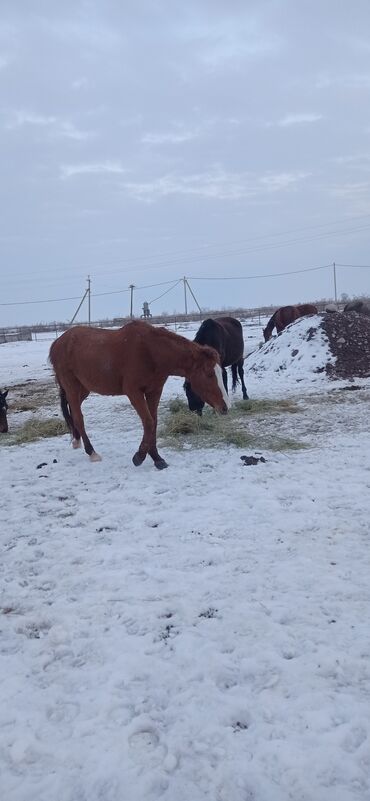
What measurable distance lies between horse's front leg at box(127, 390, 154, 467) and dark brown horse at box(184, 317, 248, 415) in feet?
6.90

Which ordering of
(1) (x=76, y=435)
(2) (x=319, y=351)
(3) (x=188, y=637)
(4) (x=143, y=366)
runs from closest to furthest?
(3) (x=188, y=637), (4) (x=143, y=366), (1) (x=76, y=435), (2) (x=319, y=351)

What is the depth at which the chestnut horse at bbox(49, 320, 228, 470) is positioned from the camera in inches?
244

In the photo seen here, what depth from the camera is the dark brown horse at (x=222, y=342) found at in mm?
8641

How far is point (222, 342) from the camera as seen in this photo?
9.77 metres

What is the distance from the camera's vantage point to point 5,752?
6.89ft

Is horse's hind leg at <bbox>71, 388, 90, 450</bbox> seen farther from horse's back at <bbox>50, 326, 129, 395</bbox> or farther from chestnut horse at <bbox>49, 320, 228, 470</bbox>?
chestnut horse at <bbox>49, 320, 228, 470</bbox>

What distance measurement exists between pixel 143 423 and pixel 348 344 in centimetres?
848

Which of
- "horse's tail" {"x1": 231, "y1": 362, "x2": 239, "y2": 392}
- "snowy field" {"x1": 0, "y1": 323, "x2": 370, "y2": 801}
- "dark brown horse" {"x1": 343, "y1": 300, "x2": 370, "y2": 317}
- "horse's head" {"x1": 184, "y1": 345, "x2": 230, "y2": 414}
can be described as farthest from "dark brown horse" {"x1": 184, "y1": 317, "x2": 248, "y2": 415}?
"dark brown horse" {"x1": 343, "y1": 300, "x2": 370, "y2": 317}

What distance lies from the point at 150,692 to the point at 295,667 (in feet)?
2.34

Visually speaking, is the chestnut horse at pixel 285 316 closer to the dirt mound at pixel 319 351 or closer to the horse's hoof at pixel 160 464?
the dirt mound at pixel 319 351

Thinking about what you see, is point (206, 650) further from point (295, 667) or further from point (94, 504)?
point (94, 504)

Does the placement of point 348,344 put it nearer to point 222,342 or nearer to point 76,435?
point 222,342

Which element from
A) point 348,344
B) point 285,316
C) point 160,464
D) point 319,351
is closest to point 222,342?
point 319,351

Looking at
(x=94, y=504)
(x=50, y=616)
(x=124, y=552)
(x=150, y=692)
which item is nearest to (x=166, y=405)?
(x=94, y=504)
